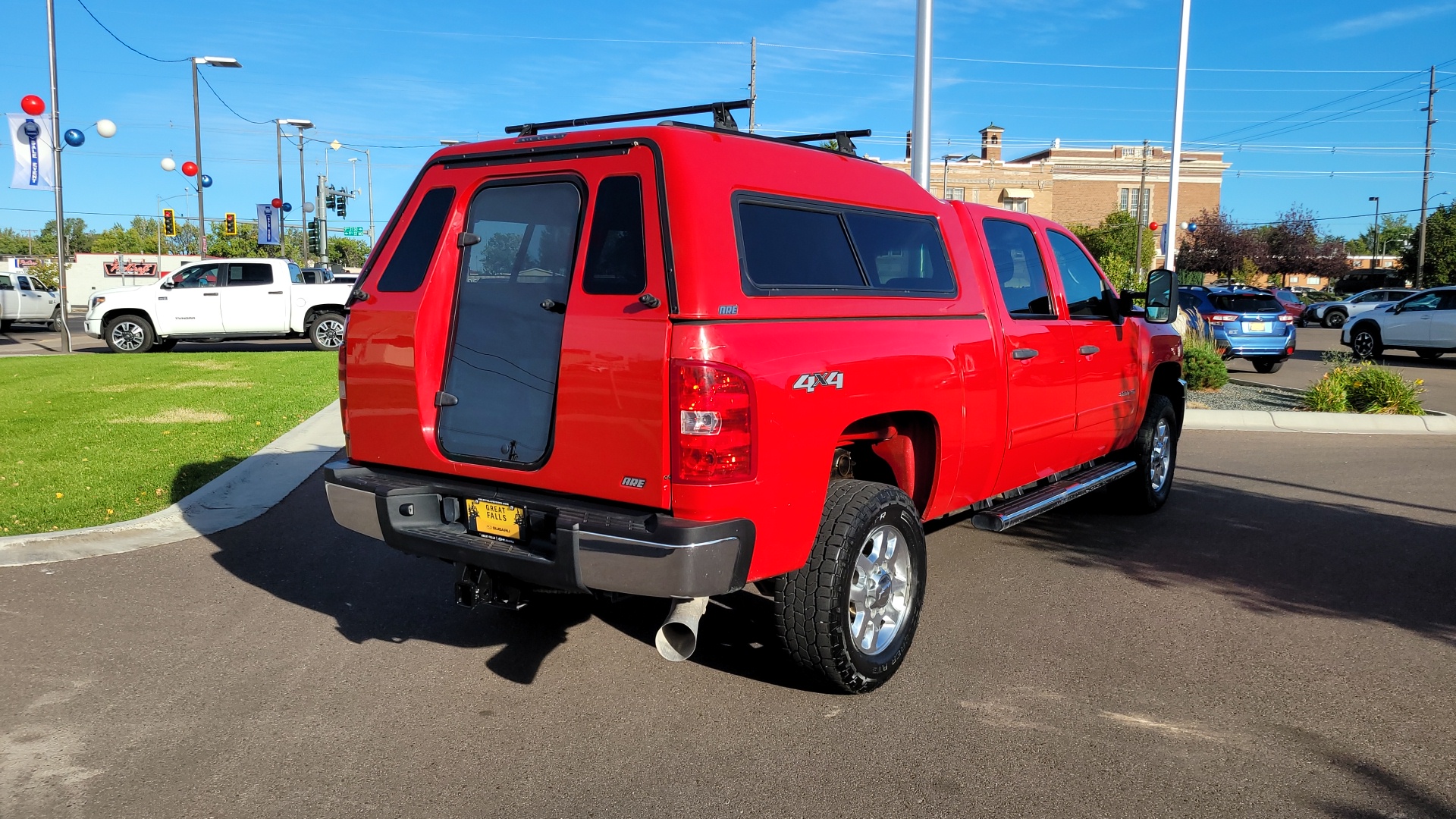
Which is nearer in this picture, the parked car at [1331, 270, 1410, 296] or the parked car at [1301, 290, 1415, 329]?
the parked car at [1301, 290, 1415, 329]

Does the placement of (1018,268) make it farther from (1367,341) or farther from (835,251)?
(1367,341)

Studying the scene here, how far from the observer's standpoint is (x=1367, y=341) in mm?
22984

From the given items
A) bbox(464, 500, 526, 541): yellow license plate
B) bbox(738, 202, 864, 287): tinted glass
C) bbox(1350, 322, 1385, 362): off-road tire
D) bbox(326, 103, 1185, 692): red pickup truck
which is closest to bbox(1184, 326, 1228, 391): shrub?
bbox(1350, 322, 1385, 362): off-road tire

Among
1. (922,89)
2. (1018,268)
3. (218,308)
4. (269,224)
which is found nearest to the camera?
(1018,268)

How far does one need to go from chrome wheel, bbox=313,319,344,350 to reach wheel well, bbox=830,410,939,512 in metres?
18.3

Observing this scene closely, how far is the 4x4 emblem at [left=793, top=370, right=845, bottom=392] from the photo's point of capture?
377 centimetres

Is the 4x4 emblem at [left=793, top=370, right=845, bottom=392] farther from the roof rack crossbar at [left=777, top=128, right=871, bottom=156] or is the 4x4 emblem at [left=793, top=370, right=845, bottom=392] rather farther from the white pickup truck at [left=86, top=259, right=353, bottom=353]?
the white pickup truck at [left=86, top=259, right=353, bottom=353]

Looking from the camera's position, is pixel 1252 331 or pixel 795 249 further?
pixel 1252 331

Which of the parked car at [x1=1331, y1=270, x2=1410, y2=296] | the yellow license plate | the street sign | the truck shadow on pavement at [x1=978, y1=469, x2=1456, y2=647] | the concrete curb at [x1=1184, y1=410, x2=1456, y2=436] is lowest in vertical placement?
the truck shadow on pavement at [x1=978, y1=469, x2=1456, y2=647]

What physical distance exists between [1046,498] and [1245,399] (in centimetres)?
1082

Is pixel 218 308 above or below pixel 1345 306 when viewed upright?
below

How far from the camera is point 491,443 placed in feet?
13.5

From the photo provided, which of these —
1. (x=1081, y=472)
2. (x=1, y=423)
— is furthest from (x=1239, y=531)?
(x=1, y=423)

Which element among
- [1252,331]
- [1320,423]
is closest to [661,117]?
[1320,423]
